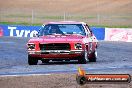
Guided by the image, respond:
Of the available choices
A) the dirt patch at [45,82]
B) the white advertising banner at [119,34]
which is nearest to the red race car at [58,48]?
the dirt patch at [45,82]

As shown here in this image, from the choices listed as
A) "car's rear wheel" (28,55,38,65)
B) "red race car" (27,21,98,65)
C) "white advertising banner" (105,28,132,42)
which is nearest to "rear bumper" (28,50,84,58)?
"red race car" (27,21,98,65)

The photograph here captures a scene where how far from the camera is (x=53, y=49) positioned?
1933cm

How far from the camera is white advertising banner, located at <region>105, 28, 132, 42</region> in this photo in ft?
132

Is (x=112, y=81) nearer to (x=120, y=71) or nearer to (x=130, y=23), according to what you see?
(x=120, y=71)

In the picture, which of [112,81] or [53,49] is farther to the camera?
[53,49]

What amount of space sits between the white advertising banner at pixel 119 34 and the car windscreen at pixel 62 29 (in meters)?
19.4

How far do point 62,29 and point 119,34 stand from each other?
20.8 metres

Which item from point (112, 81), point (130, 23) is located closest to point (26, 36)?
point (130, 23)

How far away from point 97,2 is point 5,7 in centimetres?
1177

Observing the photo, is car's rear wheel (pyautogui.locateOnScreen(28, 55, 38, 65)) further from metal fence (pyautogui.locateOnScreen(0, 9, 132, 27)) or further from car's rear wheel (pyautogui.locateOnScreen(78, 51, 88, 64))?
metal fence (pyautogui.locateOnScreen(0, 9, 132, 27))

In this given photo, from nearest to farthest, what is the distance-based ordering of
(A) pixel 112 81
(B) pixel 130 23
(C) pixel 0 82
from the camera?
(A) pixel 112 81 → (C) pixel 0 82 → (B) pixel 130 23

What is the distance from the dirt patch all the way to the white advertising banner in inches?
987

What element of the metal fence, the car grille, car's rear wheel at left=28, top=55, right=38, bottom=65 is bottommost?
car's rear wheel at left=28, top=55, right=38, bottom=65

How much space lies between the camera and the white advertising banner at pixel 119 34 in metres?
40.3
